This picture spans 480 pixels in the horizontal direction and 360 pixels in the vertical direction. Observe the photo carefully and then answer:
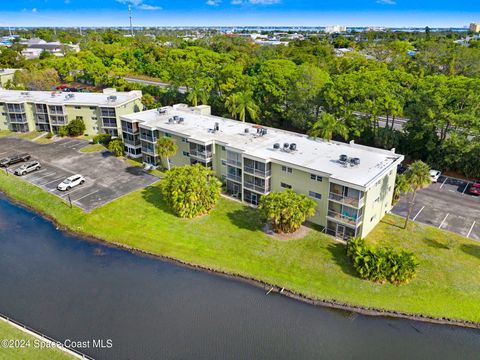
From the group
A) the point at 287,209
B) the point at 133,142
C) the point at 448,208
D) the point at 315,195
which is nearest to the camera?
the point at 287,209

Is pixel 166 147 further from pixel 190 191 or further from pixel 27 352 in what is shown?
pixel 27 352

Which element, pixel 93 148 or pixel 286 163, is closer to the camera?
pixel 286 163

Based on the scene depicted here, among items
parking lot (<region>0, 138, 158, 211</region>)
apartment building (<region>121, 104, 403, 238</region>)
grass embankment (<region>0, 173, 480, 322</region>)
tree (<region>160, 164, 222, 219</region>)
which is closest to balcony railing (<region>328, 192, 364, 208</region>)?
apartment building (<region>121, 104, 403, 238</region>)

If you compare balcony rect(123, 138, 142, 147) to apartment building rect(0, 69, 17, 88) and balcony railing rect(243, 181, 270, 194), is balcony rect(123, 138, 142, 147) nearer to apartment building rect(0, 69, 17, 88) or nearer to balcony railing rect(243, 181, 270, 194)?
balcony railing rect(243, 181, 270, 194)

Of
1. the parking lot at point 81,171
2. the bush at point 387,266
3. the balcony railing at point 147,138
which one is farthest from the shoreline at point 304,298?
the balcony railing at point 147,138

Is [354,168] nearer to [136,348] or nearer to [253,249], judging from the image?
[253,249]

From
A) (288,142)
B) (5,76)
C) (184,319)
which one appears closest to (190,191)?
(288,142)

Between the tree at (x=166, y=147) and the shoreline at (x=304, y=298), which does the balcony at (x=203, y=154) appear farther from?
the shoreline at (x=304, y=298)
